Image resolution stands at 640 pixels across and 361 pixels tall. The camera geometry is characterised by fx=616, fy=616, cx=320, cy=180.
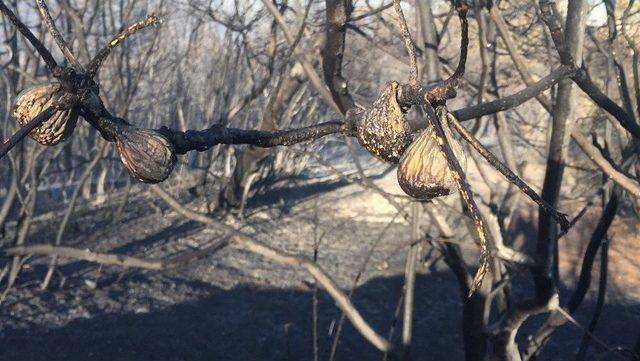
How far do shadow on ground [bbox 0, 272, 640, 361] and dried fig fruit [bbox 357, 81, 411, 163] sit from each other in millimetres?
3807

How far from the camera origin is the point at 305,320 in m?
5.95

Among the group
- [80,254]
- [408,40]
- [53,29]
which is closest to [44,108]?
[53,29]

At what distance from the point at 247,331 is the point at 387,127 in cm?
518

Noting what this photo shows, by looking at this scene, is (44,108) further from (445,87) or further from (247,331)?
(247,331)

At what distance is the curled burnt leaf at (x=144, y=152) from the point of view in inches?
26.3

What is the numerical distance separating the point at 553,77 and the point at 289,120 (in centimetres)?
835

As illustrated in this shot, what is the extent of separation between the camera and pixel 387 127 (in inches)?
24.6

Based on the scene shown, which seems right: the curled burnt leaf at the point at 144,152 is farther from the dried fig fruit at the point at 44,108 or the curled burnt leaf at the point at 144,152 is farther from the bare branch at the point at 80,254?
the bare branch at the point at 80,254

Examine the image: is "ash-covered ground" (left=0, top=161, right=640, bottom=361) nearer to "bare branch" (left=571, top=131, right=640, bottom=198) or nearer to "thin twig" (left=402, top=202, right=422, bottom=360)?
"thin twig" (left=402, top=202, right=422, bottom=360)

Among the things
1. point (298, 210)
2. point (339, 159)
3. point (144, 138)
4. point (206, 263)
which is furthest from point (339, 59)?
Result: point (339, 159)

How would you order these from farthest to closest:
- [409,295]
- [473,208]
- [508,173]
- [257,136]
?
1. [409,295]
2. [257,136]
3. [508,173]
4. [473,208]

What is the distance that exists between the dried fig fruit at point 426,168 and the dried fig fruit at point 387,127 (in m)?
0.03

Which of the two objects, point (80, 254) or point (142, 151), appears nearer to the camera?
point (142, 151)

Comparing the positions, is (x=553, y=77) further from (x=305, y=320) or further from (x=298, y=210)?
(x=298, y=210)
